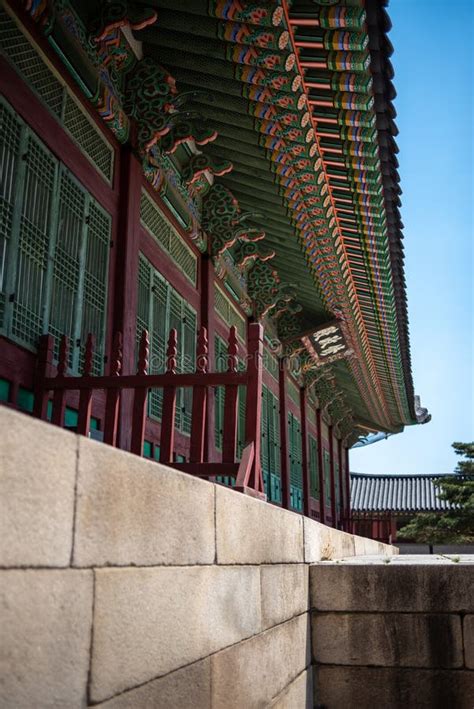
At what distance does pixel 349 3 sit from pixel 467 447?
78.4 feet

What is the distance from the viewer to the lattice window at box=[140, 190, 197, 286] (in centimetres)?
704

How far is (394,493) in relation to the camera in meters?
35.0

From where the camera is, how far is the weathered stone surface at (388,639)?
4.44 m

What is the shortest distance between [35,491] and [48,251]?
3732mm

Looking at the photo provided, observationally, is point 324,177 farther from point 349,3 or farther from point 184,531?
point 184,531

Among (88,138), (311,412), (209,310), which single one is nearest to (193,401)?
(88,138)

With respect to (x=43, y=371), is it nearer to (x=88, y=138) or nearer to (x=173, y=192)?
(x=88, y=138)

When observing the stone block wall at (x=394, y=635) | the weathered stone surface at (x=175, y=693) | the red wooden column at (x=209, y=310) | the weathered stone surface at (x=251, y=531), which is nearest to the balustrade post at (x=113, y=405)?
the weathered stone surface at (x=251, y=531)

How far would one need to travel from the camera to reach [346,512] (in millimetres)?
21719

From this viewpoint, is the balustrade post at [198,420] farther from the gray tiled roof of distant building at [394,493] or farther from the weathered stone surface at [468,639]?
the gray tiled roof of distant building at [394,493]

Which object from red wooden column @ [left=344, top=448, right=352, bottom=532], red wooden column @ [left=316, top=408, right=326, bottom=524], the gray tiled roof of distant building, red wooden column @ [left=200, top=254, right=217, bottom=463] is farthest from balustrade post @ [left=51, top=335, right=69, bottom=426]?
the gray tiled roof of distant building

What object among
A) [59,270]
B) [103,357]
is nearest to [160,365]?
[103,357]

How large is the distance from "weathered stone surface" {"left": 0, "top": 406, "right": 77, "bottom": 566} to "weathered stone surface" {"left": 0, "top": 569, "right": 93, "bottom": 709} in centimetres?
5

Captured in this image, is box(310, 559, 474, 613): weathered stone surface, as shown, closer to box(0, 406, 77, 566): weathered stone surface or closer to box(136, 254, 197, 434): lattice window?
box(136, 254, 197, 434): lattice window
